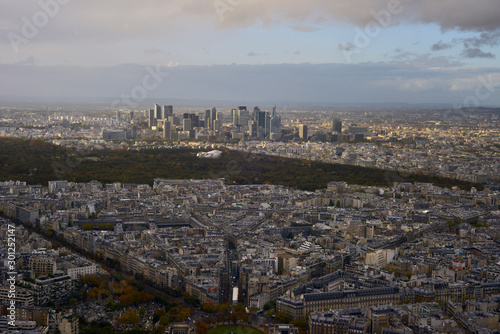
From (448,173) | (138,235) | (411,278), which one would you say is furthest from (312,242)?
(448,173)

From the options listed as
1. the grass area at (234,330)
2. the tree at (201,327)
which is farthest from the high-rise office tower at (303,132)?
the tree at (201,327)

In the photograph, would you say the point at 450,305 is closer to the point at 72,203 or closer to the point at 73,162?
the point at 72,203

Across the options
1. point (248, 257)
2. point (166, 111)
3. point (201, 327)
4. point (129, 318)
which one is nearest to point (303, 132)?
point (166, 111)

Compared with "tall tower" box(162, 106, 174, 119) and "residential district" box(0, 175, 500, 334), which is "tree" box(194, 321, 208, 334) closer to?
"residential district" box(0, 175, 500, 334)

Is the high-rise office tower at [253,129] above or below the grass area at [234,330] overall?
above

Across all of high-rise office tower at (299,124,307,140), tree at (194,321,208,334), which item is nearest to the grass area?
tree at (194,321,208,334)

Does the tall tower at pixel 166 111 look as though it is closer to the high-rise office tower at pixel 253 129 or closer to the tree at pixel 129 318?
the high-rise office tower at pixel 253 129

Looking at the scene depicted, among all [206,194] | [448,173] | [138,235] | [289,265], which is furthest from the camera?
[448,173]
